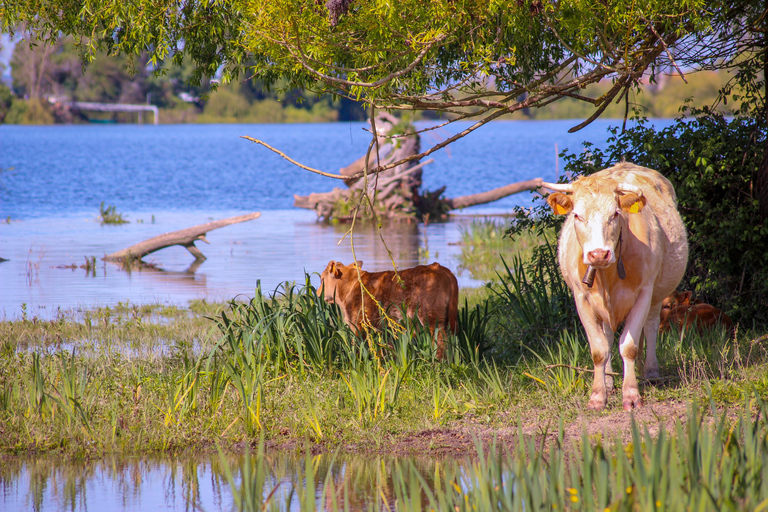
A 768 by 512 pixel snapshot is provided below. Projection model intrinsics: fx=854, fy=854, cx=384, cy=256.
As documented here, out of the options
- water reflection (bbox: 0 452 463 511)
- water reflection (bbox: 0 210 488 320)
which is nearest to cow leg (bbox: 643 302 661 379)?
water reflection (bbox: 0 452 463 511)

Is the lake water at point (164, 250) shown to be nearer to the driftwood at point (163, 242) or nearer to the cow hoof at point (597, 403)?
the driftwood at point (163, 242)

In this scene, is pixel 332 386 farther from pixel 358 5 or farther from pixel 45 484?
pixel 358 5

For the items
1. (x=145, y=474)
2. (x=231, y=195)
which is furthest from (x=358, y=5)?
(x=231, y=195)

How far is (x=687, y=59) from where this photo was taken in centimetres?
893

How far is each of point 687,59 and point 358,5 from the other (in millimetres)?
A: 4028

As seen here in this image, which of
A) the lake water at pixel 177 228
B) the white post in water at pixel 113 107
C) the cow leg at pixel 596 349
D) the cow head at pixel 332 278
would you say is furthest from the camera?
the white post in water at pixel 113 107

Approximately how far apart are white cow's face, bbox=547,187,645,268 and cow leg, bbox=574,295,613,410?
0.72 m

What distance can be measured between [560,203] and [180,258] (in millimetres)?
12440

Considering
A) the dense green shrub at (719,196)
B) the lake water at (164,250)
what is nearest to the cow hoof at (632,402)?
the lake water at (164,250)

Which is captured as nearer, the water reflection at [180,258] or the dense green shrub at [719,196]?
the dense green shrub at [719,196]

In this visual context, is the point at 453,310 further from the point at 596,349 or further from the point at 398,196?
the point at 398,196

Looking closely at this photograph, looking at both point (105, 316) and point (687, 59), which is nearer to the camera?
point (687, 59)

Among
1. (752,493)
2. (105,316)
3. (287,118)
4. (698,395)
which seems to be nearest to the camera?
(752,493)

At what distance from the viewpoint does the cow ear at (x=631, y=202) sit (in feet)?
18.7
